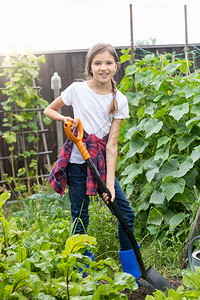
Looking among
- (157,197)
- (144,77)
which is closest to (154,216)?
(157,197)

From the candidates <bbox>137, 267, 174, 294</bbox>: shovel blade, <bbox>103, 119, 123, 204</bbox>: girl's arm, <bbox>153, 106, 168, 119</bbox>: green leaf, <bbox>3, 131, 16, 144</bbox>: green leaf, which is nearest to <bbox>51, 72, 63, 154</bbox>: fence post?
<bbox>3, 131, 16, 144</bbox>: green leaf

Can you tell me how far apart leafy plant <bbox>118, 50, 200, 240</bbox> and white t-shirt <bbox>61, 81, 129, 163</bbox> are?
0.65 meters

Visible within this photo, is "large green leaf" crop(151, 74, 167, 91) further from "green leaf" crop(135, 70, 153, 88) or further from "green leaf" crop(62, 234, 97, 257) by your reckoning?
"green leaf" crop(62, 234, 97, 257)

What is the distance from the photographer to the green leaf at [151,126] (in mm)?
2693

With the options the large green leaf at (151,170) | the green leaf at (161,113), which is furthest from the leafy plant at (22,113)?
the green leaf at (161,113)

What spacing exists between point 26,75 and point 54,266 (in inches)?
136

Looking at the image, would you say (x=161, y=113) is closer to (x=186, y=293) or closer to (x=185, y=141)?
(x=185, y=141)

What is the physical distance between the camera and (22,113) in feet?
14.4

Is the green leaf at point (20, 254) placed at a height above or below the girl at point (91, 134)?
below

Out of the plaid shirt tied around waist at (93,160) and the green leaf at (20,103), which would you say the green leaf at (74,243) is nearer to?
the plaid shirt tied around waist at (93,160)

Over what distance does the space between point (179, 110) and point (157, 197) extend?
2.10 feet

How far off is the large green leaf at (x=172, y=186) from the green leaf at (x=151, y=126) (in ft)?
1.20

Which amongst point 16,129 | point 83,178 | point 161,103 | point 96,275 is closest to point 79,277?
point 96,275

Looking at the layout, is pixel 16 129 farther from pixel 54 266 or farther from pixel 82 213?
pixel 54 266
